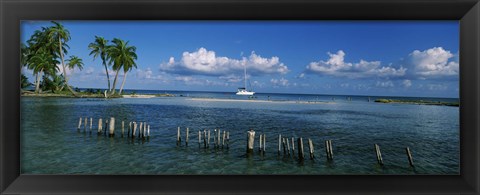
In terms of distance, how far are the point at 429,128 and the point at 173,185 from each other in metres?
9.41

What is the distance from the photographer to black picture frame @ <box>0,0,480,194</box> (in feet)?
4.82

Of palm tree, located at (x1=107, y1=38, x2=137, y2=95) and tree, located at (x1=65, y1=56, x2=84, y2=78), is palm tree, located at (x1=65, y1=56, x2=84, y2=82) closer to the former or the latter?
tree, located at (x1=65, y1=56, x2=84, y2=78)

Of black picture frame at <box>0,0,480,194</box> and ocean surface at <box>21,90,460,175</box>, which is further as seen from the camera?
ocean surface at <box>21,90,460,175</box>

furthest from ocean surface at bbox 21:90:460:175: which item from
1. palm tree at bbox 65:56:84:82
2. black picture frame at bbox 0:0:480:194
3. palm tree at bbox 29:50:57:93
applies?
palm tree at bbox 65:56:84:82

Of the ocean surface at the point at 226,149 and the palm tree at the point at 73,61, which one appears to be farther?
the palm tree at the point at 73,61
